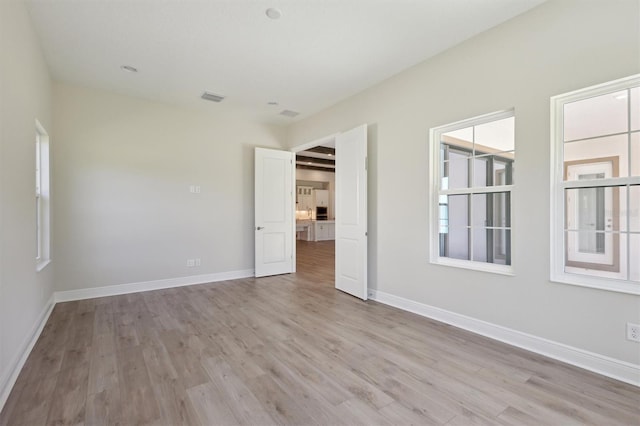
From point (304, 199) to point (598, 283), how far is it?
1080 centimetres

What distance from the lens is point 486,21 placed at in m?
2.73

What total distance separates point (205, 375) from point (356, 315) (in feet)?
5.93

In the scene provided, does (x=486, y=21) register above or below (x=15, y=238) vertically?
above

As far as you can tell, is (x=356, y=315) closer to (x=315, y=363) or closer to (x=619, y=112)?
(x=315, y=363)

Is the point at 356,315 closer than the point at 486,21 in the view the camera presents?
No

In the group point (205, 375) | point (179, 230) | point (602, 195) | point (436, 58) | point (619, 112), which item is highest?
point (436, 58)

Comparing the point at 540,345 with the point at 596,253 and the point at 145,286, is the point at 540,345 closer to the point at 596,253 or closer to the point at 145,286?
the point at 596,253

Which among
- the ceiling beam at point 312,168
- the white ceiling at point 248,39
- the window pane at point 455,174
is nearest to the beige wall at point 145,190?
the white ceiling at point 248,39

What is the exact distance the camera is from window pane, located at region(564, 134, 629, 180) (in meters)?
2.24

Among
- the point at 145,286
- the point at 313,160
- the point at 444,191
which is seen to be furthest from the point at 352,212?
the point at 313,160

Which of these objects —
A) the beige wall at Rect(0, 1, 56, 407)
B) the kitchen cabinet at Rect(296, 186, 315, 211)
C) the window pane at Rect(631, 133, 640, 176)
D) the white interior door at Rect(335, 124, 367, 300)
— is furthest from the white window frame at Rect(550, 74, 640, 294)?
the kitchen cabinet at Rect(296, 186, 315, 211)

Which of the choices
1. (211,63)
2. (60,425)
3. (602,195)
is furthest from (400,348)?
(211,63)

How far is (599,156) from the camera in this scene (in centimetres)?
234

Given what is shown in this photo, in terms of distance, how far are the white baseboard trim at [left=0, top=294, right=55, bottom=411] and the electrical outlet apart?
4.18m
